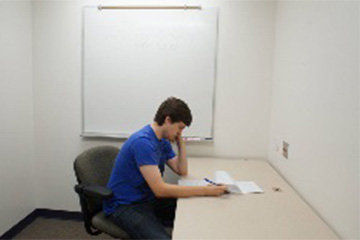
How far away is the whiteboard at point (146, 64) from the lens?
103 inches

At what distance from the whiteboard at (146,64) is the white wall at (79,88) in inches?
3.9

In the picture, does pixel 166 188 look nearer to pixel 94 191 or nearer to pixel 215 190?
pixel 215 190

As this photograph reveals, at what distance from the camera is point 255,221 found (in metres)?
1.42

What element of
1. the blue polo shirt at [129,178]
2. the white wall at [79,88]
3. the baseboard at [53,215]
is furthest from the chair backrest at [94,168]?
the baseboard at [53,215]

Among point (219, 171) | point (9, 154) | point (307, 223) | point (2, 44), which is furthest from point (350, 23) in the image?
point (9, 154)

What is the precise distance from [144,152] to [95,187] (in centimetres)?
39

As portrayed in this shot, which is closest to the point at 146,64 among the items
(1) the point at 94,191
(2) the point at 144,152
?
(2) the point at 144,152

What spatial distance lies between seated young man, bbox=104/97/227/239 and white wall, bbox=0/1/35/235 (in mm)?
1220

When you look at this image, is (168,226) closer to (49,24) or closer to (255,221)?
(255,221)

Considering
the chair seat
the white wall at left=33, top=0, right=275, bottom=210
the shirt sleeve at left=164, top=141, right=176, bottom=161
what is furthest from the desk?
the white wall at left=33, top=0, right=275, bottom=210

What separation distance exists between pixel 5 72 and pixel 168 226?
1.78 meters

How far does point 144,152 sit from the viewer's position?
168 centimetres

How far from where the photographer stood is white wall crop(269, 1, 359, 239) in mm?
1227

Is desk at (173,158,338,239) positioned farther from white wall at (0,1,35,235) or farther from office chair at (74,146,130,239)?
white wall at (0,1,35,235)
